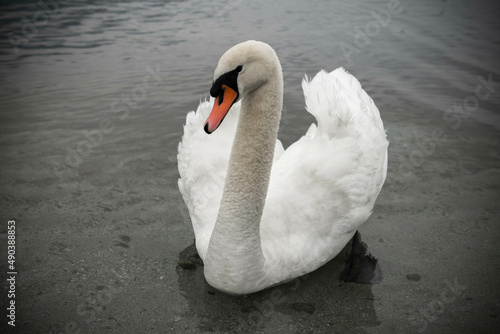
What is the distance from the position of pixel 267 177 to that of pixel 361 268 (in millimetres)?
1428

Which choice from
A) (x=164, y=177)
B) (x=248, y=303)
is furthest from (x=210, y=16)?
(x=248, y=303)

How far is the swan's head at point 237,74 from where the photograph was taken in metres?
2.90

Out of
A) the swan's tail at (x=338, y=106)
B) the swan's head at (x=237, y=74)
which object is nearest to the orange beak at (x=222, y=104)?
the swan's head at (x=237, y=74)

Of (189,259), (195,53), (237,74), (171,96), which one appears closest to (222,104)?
(237,74)

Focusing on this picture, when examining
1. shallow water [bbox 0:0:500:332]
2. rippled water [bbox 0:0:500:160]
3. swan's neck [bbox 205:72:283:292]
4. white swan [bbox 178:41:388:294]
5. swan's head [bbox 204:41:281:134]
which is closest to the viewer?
swan's head [bbox 204:41:281:134]

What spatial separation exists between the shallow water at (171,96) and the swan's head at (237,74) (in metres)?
1.76

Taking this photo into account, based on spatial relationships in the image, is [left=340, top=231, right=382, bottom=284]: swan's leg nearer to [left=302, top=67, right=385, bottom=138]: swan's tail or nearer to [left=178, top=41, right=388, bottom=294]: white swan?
[left=178, top=41, right=388, bottom=294]: white swan

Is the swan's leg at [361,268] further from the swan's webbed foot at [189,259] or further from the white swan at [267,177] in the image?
the swan's webbed foot at [189,259]

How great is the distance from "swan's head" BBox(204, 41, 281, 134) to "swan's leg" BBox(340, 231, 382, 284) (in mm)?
2039

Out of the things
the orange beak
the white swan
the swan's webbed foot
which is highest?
the orange beak

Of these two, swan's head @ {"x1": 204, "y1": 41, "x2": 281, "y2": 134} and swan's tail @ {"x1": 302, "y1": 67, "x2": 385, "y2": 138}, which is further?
swan's tail @ {"x1": 302, "y1": 67, "x2": 385, "y2": 138}

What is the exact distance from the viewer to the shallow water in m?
4.78

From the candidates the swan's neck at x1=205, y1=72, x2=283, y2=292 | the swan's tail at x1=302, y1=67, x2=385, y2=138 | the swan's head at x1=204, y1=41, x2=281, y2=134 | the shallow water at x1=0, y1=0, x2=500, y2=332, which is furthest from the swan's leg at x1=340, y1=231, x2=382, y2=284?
the swan's head at x1=204, y1=41, x2=281, y2=134

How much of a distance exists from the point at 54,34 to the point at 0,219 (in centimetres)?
971
